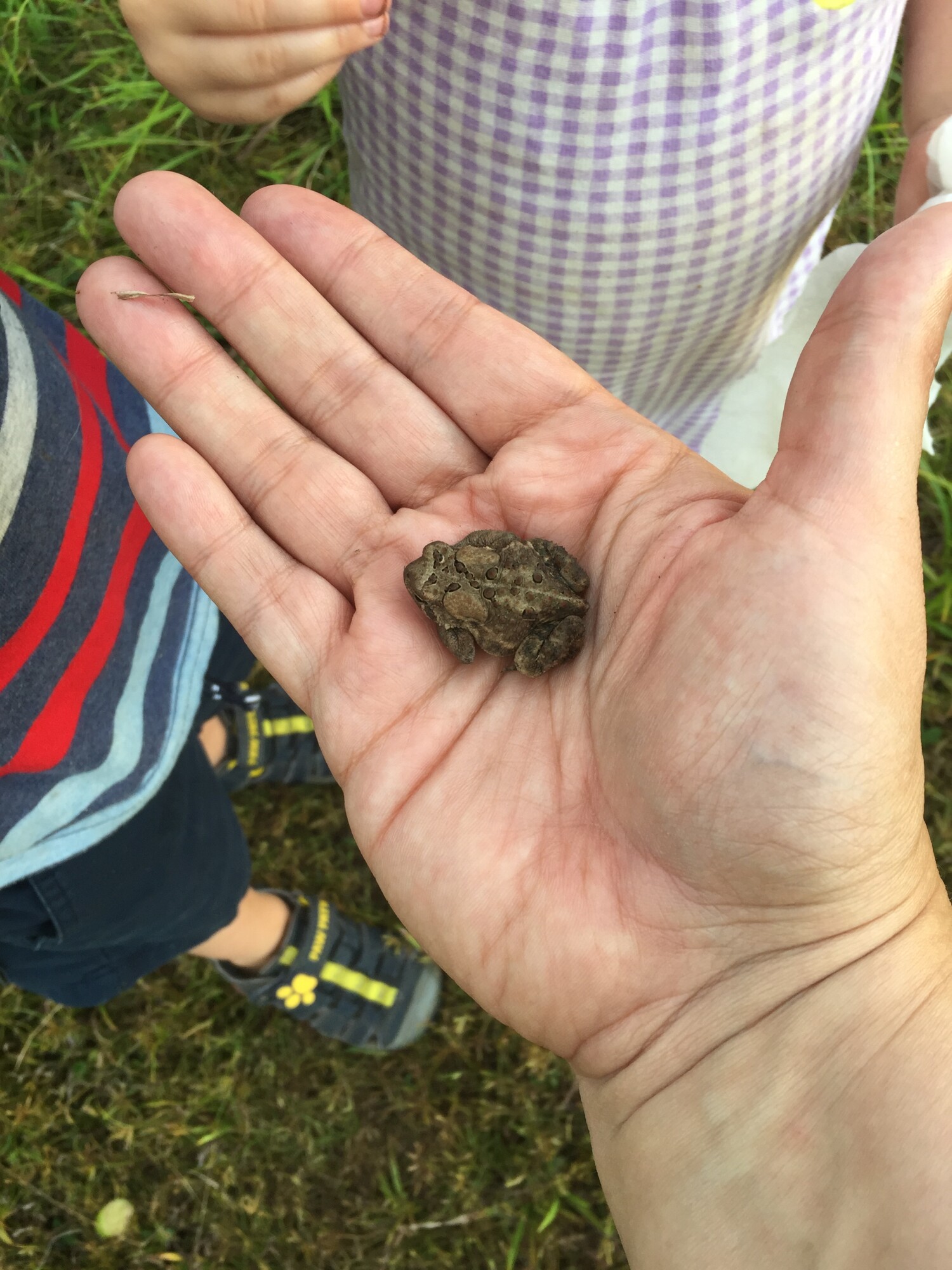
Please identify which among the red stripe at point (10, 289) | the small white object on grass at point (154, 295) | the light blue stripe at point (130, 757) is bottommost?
the light blue stripe at point (130, 757)

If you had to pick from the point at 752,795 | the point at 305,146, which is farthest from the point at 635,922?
the point at 305,146

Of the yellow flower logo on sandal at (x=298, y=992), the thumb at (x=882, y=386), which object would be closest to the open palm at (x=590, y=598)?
the thumb at (x=882, y=386)

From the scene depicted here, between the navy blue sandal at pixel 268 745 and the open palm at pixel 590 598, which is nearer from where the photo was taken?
the open palm at pixel 590 598

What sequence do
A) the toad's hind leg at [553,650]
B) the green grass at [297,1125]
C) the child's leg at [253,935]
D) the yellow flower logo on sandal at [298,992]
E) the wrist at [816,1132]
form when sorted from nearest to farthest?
the wrist at [816,1132], the toad's hind leg at [553,650], the child's leg at [253,935], the green grass at [297,1125], the yellow flower logo on sandal at [298,992]

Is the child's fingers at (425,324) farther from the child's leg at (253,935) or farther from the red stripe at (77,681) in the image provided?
the child's leg at (253,935)

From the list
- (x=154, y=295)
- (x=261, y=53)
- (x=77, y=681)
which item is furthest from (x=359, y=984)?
(x=261, y=53)

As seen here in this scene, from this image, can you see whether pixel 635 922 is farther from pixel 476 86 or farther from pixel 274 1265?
pixel 274 1265

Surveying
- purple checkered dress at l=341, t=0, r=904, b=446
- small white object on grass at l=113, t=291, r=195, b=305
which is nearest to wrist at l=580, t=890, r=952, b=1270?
purple checkered dress at l=341, t=0, r=904, b=446

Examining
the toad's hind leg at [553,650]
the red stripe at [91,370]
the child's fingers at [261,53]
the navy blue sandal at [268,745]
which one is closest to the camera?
the child's fingers at [261,53]
